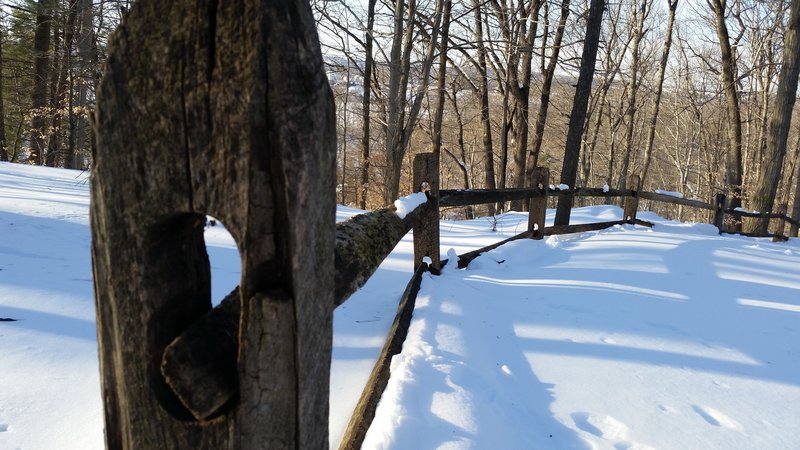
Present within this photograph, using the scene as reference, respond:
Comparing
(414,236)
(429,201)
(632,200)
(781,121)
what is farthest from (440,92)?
(414,236)

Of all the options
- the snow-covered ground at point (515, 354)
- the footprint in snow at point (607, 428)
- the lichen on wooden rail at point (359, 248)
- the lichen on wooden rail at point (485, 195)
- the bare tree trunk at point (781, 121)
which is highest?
the bare tree trunk at point (781, 121)

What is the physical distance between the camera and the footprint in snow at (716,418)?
6.45ft

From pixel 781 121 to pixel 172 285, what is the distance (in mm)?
14906

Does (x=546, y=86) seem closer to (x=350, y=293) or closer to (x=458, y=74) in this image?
(x=458, y=74)

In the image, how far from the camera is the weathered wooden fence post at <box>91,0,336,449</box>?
707 mm

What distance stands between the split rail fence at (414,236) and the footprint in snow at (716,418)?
1.38 m

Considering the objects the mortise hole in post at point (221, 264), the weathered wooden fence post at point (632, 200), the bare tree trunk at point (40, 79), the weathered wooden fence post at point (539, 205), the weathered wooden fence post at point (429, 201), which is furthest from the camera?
the bare tree trunk at point (40, 79)

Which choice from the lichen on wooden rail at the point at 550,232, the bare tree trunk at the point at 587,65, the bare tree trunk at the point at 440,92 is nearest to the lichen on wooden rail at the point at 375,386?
the lichen on wooden rail at the point at 550,232

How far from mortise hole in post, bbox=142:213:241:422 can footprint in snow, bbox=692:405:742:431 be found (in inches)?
83.2

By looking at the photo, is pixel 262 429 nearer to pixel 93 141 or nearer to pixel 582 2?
pixel 93 141

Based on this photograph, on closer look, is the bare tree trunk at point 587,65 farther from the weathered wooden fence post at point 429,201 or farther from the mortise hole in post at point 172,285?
the mortise hole in post at point 172,285

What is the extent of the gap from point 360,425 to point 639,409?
1.28 meters

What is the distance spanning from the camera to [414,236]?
12.6ft

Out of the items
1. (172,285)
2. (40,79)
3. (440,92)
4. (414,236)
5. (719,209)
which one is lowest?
(414,236)
